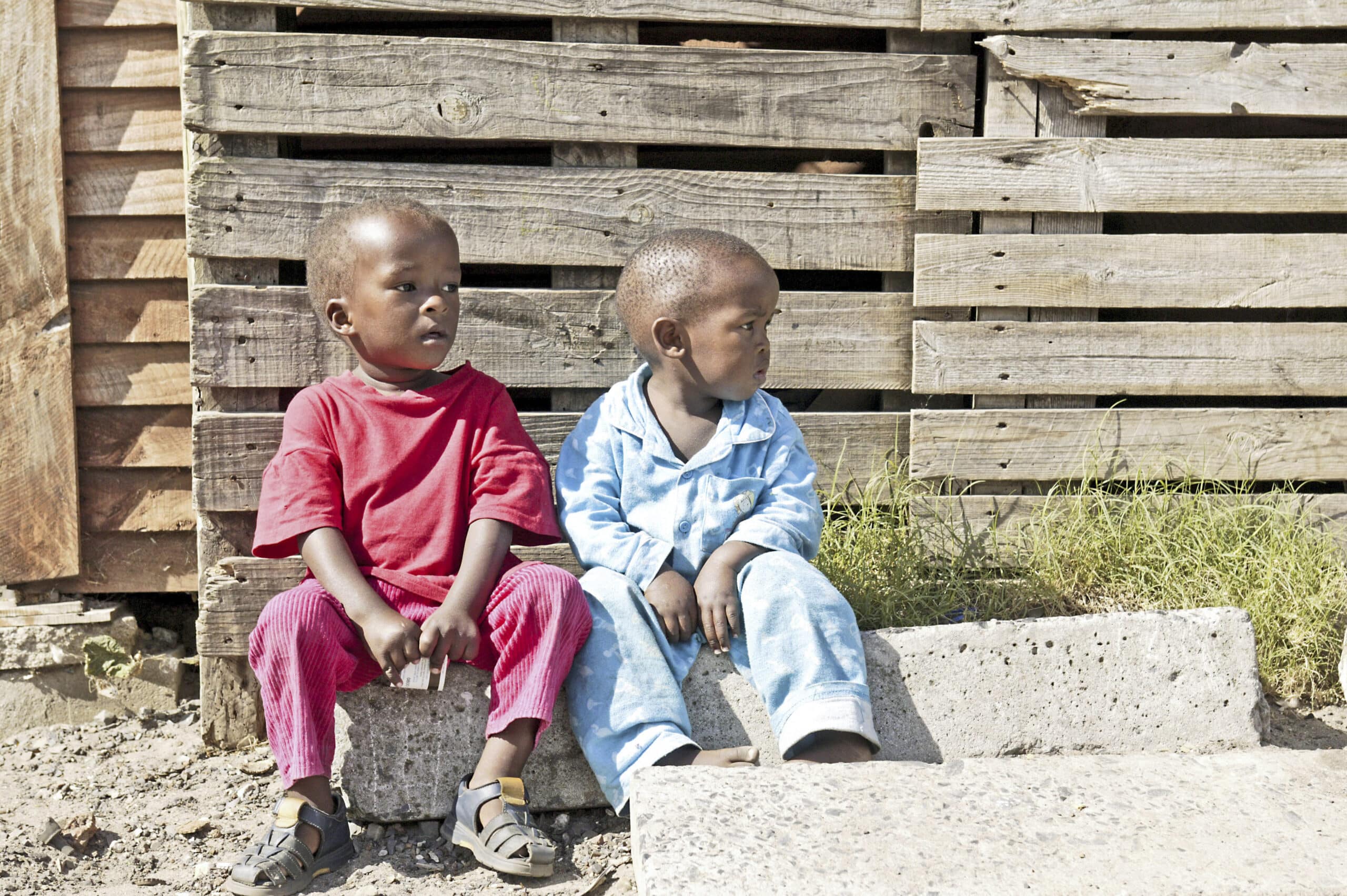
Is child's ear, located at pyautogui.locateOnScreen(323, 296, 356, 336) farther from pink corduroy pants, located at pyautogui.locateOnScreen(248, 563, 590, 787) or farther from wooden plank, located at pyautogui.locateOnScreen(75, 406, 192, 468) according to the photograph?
wooden plank, located at pyautogui.locateOnScreen(75, 406, 192, 468)

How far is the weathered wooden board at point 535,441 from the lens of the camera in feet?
10.8

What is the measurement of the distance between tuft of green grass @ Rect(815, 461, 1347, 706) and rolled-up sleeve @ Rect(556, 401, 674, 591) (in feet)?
2.68

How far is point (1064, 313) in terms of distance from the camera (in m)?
3.68

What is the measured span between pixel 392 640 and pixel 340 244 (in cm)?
96

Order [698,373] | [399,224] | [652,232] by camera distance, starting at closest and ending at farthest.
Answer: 1. [399,224]
2. [698,373]
3. [652,232]

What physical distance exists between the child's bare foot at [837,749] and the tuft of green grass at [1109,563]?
742 millimetres

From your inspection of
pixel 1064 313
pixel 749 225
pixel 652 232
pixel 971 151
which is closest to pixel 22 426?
pixel 652 232

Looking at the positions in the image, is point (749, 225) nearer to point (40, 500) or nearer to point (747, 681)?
point (747, 681)

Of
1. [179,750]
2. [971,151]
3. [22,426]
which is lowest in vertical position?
[179,750]

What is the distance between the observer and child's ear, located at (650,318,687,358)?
2.82m

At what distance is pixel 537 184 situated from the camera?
335 centimetres

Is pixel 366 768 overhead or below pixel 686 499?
below

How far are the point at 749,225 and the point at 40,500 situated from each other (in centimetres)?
244

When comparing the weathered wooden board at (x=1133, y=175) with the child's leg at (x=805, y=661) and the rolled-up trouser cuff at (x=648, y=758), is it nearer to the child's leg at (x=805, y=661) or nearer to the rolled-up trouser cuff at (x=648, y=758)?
the child's leg at (x=805, y=661)
